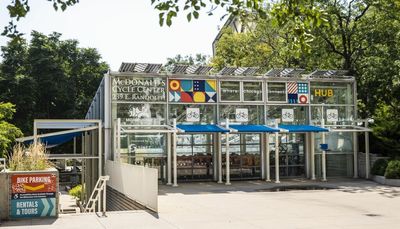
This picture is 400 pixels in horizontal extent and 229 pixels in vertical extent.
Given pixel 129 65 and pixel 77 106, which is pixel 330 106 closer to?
pixel 129 65

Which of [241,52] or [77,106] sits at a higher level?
[241,52]

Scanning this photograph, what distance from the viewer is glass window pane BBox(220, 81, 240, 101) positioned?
2225cm

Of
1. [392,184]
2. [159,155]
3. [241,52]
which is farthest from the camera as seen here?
[241,52]

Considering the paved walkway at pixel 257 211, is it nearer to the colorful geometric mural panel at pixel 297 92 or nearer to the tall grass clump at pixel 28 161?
the tall grass clump at pixel 28 161

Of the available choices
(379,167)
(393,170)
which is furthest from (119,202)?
(379,167)

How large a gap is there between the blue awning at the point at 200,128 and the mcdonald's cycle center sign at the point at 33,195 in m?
9.14

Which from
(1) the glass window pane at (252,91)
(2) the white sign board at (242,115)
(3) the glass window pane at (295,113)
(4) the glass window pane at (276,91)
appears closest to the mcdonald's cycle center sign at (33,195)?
(2) the white sign board at (242,115)

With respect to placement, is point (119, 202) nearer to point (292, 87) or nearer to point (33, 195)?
point (33, 195)

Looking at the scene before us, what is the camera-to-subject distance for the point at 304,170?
77.4 ft

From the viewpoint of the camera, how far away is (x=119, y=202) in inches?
640

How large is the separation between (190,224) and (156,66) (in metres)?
11.4

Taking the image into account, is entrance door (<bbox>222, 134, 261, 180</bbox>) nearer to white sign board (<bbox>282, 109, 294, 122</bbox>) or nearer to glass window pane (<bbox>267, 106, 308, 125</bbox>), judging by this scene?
glass window pane (<bbox>267, 106, 308, 125</bbox>)

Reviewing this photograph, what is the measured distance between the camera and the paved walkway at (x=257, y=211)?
10.5 m

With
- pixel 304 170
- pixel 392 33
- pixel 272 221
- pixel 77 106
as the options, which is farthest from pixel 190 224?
pixel 77 106
